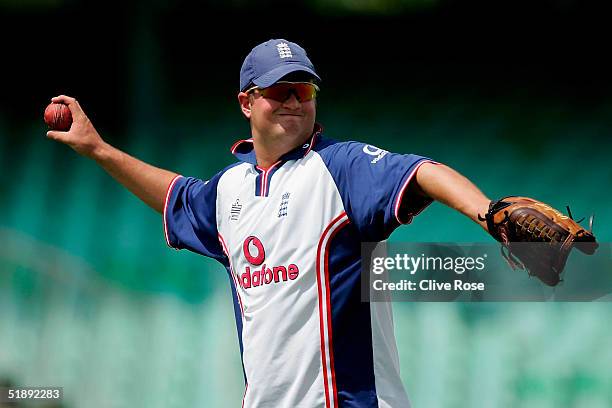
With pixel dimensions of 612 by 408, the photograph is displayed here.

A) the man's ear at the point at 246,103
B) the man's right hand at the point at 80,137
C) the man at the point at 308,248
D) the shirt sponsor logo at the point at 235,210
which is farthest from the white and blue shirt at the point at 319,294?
the man's right hand at the point at 80,137

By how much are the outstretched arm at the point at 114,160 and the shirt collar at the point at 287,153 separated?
0.93ft

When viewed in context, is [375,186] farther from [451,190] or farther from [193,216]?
[193,216]

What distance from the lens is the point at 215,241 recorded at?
10.2 ft

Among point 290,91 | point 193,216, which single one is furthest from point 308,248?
point 193,216

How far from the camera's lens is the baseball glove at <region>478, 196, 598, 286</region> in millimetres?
2152

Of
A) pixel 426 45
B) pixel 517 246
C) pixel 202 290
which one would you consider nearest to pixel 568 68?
pixel 426 45

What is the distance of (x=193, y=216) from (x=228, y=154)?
2.11 meters

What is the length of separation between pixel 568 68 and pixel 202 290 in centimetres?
214

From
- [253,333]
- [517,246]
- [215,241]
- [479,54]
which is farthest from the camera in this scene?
[479,54]

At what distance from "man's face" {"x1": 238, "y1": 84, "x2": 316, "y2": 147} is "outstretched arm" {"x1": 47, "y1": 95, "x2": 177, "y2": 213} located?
1.60 feet

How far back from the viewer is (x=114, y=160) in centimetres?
323

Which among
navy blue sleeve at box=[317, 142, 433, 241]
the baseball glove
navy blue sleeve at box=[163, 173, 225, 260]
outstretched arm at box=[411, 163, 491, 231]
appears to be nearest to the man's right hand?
navy blue sleeve at box=[163, 173, 225, 260]

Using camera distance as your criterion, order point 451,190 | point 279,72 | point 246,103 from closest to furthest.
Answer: point 451,190 < point 279,72 < point 246,103

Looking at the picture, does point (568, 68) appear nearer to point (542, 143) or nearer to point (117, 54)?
point (542, 143)
